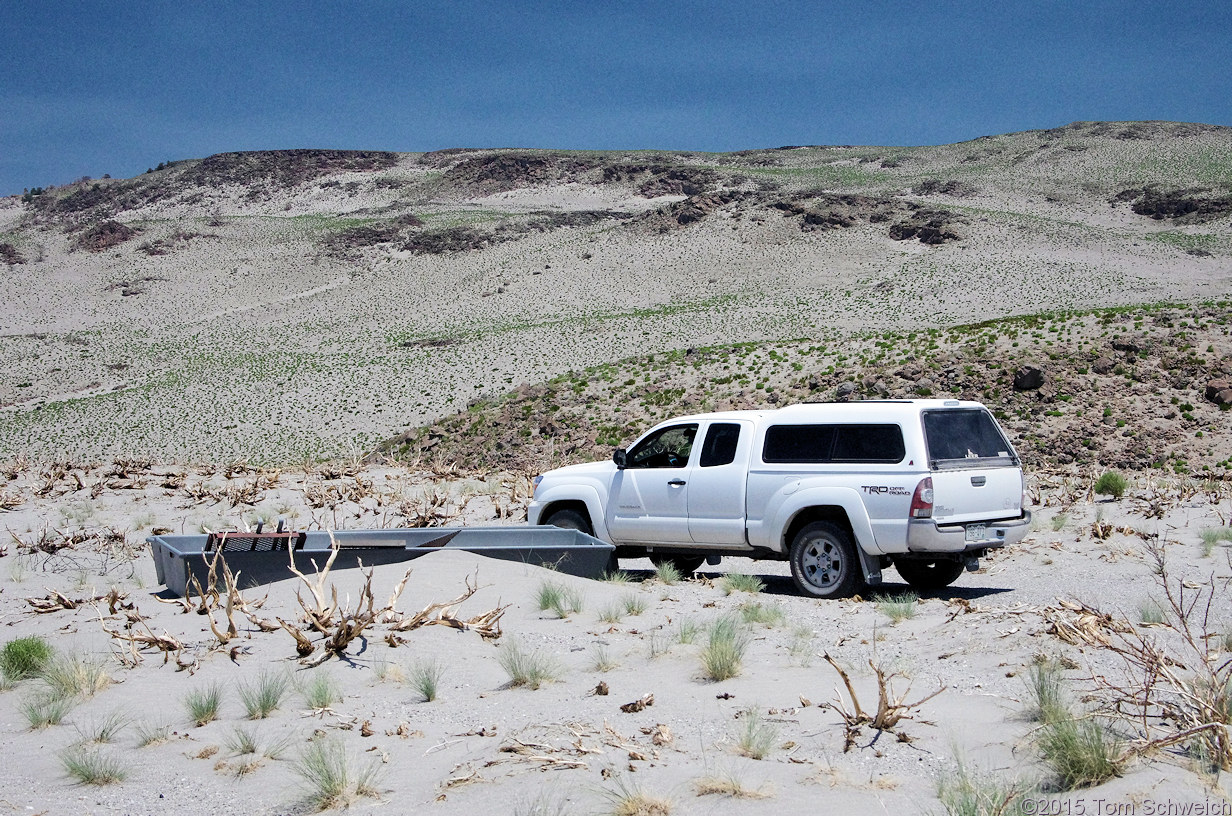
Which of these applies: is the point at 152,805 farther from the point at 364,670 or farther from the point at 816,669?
the point at 816,669

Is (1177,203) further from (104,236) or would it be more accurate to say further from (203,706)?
(203,706)

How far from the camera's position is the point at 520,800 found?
4945 millimetres

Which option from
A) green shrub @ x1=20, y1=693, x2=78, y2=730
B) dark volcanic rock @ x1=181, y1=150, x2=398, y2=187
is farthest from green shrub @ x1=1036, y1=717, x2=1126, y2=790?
dark volcanic rock @ x1=181, y1=150, x2=398, y2=187

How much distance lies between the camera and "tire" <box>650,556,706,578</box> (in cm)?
1206

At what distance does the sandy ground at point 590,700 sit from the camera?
16.6 feet

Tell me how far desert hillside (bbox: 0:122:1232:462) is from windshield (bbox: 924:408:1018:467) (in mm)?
22431

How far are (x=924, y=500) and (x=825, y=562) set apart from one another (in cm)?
124

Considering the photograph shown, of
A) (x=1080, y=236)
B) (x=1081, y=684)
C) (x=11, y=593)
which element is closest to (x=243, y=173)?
(x=1080, y=236)

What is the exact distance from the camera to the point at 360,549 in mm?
10828

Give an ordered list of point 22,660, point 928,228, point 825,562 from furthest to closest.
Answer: point 928,228, point 825,562, point 22,660

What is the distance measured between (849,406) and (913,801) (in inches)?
242

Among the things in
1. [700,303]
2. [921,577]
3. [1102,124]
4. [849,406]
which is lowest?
[921,577]

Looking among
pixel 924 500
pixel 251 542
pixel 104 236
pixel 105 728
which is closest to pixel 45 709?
pixel 105 728

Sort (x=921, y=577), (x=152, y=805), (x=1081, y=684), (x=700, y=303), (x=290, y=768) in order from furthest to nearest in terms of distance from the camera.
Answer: (x=700, y=303)
(x=921, y=577)
(x=1081, y=684)
(x=290, y=768)
(x=152, y=805)
